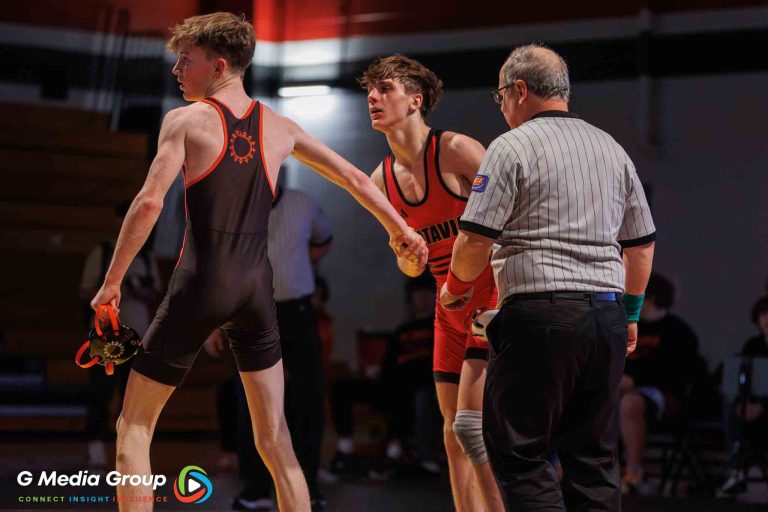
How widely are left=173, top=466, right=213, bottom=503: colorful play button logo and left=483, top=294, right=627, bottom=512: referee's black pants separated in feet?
6.06

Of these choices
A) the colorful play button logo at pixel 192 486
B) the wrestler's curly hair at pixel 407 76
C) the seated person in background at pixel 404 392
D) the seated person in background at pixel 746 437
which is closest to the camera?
the wrestler's curly hair at pixel 407 76

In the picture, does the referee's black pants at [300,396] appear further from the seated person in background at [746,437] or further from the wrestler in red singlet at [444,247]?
the seated person in background at [746,437]

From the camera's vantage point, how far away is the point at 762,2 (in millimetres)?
9039

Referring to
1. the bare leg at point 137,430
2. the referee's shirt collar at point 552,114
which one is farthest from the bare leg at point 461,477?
the referee's shirt collar at point 552,114

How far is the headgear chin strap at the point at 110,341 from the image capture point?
3.01 m

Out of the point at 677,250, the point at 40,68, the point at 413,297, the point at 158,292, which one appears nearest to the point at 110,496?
the point at 158,292

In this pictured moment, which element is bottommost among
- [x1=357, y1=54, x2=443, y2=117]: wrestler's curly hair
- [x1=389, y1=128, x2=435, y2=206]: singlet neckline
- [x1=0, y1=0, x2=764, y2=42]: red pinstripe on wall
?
[x1=389, y1=128, x2=435, y2=206]: singlet neckline

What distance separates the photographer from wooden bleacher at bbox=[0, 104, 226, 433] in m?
9.82

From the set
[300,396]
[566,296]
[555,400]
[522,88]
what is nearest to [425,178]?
[522,88]

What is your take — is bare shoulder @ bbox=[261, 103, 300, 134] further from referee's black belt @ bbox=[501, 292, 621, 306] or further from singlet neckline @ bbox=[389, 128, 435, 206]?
referee's black belt @ bbox=[501, 292, 621, 306]

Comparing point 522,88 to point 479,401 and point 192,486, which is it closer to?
point 479,401

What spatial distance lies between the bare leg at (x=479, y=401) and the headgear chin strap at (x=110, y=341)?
1.09 metres

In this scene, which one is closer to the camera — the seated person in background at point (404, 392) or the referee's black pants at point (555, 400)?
the referee's black pants at point (555, 400)

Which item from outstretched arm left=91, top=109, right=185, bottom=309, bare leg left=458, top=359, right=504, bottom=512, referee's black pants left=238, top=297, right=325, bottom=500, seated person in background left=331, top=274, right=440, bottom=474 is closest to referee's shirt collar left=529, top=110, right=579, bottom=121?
bare leg left=458, top=359, right=504, bottom=512
